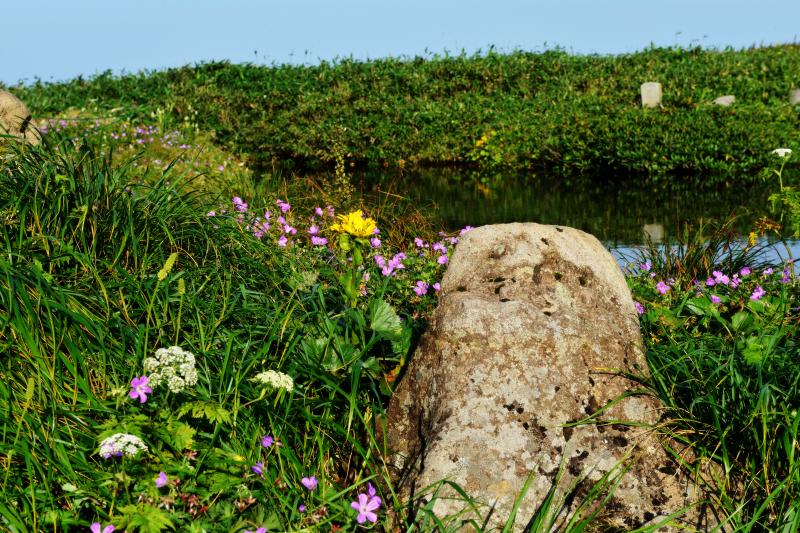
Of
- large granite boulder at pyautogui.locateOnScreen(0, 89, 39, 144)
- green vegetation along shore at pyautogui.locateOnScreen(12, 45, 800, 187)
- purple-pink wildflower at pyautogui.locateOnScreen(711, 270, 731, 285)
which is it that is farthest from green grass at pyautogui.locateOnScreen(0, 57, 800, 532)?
green vegetation along shore at pyautogui.locateOnScreen(12, 45, 800, 187)

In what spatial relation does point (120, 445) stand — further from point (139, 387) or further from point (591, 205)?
point (591, 205)

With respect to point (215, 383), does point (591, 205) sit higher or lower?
lower

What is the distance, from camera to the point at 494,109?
21.5 meters

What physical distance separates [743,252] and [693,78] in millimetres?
17270

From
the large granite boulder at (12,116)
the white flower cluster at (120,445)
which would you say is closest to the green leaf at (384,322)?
the white flower cluster at (120,445)

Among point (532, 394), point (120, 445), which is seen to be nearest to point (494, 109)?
point (532, 394)

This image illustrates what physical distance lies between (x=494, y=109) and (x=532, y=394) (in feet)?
62.7

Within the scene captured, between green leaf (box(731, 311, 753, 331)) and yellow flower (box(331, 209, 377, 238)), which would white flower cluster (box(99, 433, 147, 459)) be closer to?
yellow flower (box(331, 209, 377, 238))

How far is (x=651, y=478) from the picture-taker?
3027mm

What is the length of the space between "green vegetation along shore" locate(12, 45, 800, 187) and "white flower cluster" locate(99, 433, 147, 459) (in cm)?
1369

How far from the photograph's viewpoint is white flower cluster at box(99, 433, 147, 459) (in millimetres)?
2508

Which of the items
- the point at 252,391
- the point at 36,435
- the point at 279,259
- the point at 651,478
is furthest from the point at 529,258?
the point at 36,435

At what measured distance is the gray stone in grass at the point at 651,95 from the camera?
20125 millimetres

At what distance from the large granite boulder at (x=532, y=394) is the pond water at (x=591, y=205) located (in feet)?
18.1
